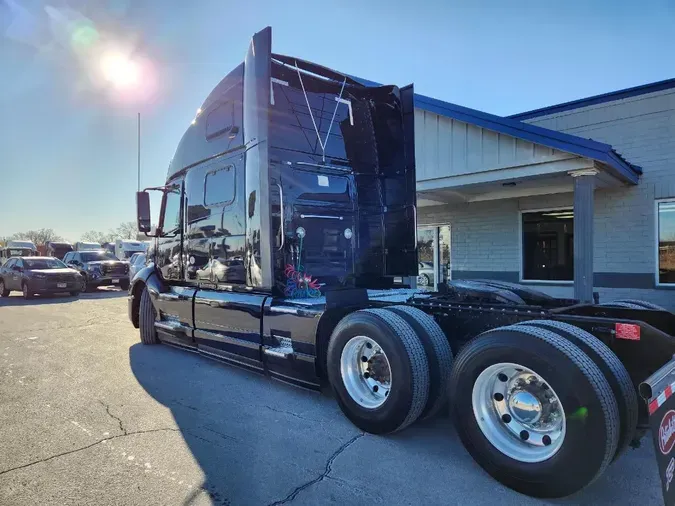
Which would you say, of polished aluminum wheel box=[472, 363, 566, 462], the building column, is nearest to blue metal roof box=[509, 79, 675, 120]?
the building column

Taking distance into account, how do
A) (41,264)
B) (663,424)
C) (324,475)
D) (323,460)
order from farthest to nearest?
(41,264) → (323,460) → (324,475) → (663,424)

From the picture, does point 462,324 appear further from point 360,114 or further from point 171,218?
point 171,218

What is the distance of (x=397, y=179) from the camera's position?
586cm

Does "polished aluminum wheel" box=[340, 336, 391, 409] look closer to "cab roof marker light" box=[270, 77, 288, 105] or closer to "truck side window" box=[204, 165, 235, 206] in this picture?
"truck side window" box=[204, 165, 235, 206]

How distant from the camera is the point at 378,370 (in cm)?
388

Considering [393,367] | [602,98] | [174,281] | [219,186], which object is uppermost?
[602,98]

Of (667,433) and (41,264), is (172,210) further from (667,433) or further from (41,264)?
(41,264)

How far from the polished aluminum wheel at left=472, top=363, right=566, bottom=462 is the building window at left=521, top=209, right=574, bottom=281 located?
8.21 metres

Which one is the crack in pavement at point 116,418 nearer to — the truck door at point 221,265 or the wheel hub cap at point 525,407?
the truck door at point 221,265

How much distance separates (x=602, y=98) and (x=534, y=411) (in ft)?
29.4

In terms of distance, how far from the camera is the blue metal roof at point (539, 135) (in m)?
7.11

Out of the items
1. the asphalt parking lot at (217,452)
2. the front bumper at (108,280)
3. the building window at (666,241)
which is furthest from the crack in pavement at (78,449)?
the front bumper at (108,280)

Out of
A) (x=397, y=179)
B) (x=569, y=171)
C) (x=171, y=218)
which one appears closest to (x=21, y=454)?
(x=171, y=218)

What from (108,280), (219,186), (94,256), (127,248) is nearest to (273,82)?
(219,186)
